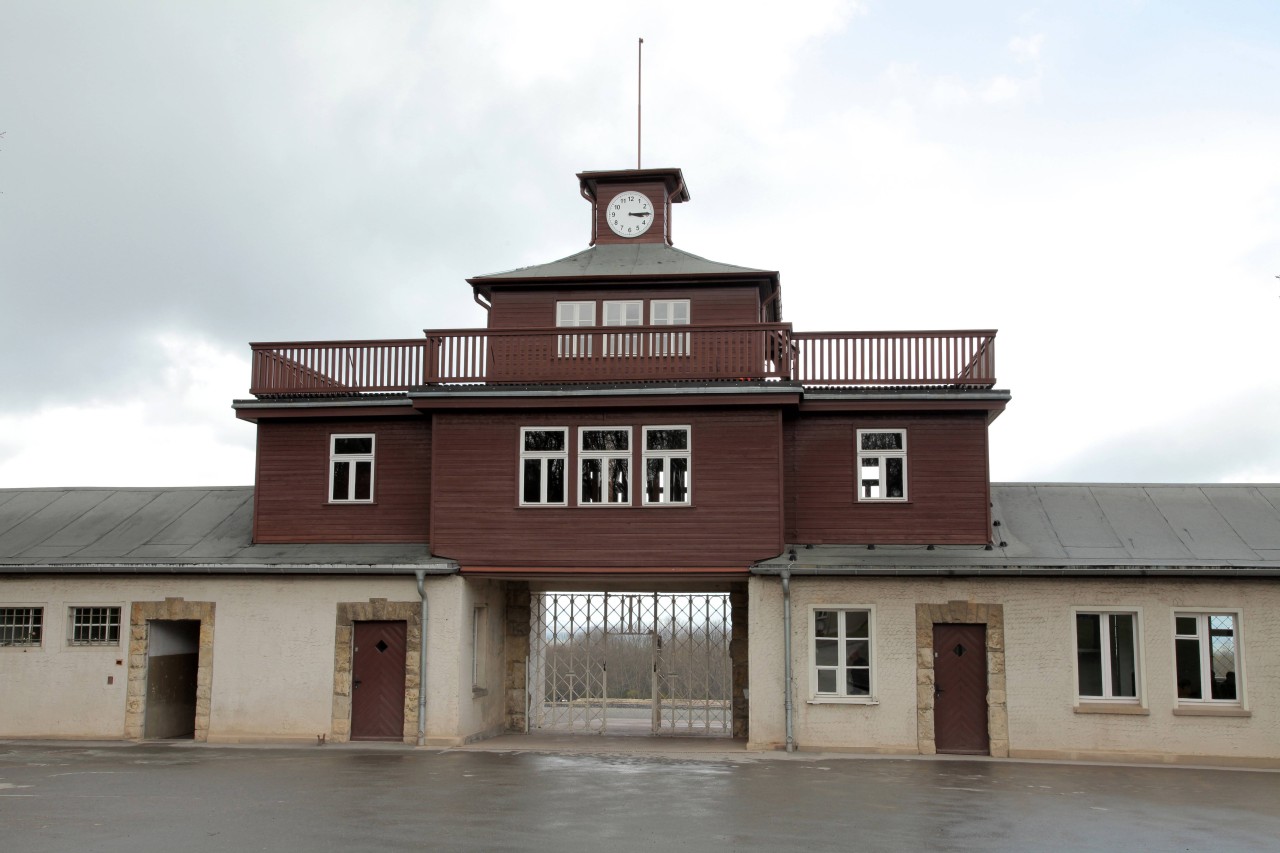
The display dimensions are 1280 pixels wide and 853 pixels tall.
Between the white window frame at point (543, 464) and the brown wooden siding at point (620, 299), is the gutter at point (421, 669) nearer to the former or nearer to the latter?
the white window frame at point (543, 464)

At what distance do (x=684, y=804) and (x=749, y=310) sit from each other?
451 inches

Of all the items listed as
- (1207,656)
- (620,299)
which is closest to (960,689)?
(1207,656)

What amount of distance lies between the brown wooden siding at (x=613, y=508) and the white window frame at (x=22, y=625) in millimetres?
7092

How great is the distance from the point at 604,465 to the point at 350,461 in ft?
16.4

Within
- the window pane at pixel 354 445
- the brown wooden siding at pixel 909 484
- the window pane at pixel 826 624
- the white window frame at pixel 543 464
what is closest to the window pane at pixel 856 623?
the window pane at pixel 826 624

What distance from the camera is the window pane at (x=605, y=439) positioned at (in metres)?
21.1

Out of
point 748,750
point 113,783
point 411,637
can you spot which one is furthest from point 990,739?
point 113,783

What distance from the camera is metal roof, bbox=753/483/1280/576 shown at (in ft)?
64.0

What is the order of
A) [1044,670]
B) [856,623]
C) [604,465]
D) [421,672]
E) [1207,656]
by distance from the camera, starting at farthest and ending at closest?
[604,465], [421,672], [856,623], [1044,670], [1207,656]

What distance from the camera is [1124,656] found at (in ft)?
64.1

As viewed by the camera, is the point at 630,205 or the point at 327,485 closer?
the point at 327,485

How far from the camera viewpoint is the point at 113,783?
1540 centimetres

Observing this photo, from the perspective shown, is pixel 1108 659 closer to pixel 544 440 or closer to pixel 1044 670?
pixel 1044 670

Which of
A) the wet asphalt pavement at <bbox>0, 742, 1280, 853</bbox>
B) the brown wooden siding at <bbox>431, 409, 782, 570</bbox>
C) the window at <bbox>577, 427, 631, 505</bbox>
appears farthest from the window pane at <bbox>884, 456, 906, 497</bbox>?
the wet asphalt pavement at <bbox>0, 742, 1280, 853</bbox>
